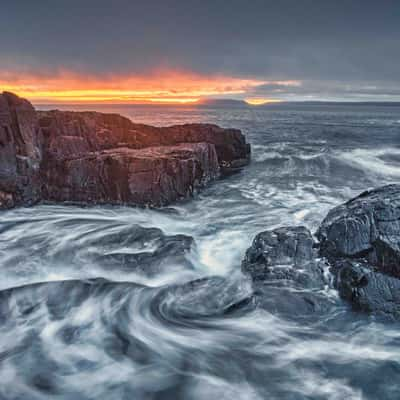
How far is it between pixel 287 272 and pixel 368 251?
5.20 ft

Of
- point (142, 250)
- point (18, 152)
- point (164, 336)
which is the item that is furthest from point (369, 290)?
point (18, 152)

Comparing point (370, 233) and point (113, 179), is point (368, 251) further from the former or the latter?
point (113, 179)

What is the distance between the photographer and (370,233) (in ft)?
23.8

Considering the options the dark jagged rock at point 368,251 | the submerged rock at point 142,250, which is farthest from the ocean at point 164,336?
the dark jagged rock at point 368,251

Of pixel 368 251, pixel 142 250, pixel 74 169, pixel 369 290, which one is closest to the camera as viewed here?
pixel 369 290

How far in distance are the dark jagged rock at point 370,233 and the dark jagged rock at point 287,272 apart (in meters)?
0.48

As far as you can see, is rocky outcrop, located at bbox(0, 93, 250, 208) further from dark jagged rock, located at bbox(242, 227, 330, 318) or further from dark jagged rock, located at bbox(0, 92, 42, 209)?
dark jagged rock, located at bbox(242, 227, 330, 318)

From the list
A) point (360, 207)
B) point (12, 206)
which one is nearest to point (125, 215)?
point (12, 206)

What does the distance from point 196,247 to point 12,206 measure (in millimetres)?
6611

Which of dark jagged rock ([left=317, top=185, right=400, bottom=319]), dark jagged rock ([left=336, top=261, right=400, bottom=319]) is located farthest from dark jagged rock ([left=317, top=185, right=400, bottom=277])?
dark jagged rock ([left=336, top=261, right=400, bottom=319])

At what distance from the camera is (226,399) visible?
524cm

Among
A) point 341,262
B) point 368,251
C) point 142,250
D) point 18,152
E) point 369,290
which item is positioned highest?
point 18,152

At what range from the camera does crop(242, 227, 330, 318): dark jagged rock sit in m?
6.79

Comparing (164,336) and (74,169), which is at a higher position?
(74,169)
